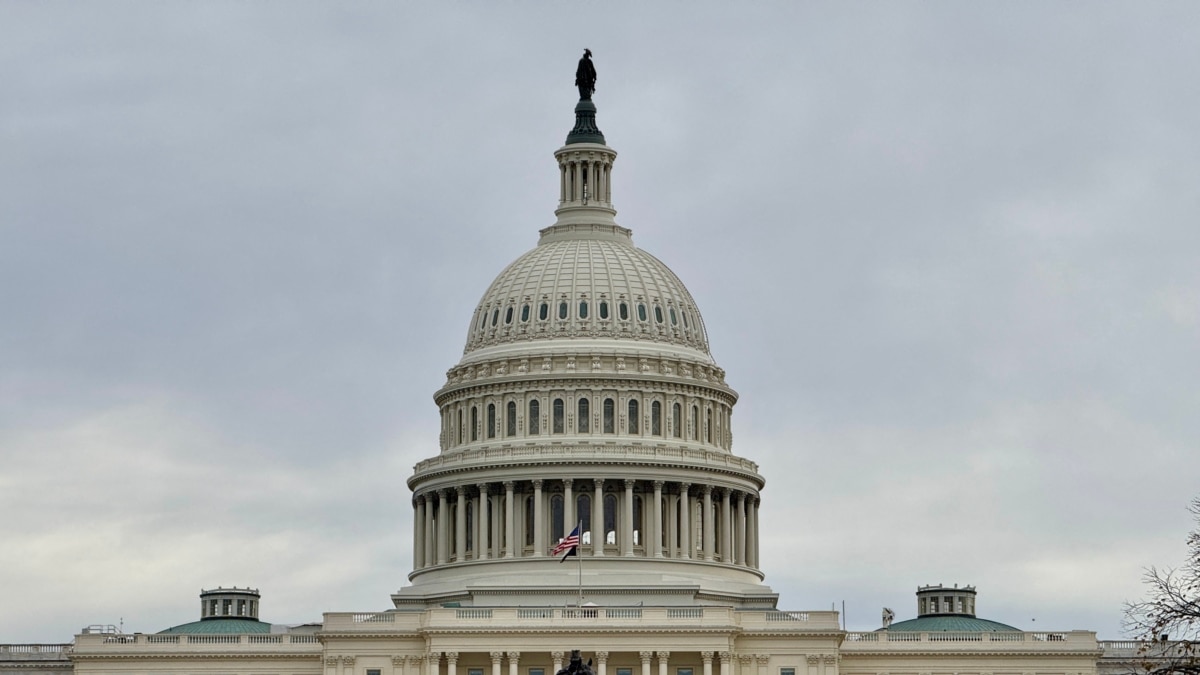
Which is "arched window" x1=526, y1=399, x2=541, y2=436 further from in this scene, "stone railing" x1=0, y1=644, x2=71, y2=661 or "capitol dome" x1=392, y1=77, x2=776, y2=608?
"stone railing" x1=0, y1=644, x2=71, y2=661

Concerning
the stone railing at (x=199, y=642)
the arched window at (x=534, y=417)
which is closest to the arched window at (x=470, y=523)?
the arched window at (x=534, y=417)

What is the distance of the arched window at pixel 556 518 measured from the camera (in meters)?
155

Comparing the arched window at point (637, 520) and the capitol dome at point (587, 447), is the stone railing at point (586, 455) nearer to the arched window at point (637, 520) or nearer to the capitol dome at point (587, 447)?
the capitol dome at point (587, 447)

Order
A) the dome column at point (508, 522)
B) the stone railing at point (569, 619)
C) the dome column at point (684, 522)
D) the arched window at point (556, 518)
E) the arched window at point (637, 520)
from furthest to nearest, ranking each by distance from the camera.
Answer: the arched window at point (637, 520), the arched window at point (556, 518), the dome column at point (684, 522), the dome column at point (508, 522), the stone railing at point (569, 619)

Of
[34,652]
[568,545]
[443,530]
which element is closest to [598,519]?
[568,545]

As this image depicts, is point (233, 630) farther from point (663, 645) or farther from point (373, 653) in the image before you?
point (663, 645)

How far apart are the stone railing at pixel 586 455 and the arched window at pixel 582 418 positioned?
234 centimetres

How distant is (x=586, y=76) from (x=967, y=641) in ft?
156

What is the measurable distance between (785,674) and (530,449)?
23.5 metres

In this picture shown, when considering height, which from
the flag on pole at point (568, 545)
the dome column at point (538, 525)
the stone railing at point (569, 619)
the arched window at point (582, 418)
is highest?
the arched window at point (582, 418)

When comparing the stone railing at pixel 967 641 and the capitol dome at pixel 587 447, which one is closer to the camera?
the stone railing at pixel 967 641

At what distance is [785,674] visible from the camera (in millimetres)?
141125

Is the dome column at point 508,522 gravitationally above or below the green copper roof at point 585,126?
below

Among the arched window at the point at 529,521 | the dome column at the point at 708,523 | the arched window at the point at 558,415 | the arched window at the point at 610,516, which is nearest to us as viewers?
the arched window at the point at 529,521
